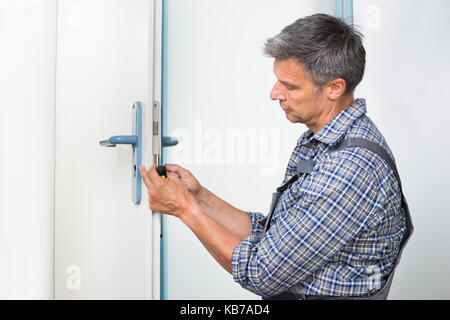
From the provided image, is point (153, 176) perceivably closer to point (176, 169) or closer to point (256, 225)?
point (176, 169)

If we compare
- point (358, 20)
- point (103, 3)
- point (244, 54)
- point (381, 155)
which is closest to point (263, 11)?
point (244, 54)

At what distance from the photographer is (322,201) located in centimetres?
93

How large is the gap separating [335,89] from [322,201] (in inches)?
11.5

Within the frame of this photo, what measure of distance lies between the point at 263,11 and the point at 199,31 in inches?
11.3

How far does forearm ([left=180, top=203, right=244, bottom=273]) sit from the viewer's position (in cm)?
101

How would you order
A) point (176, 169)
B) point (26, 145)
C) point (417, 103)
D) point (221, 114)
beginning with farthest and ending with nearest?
point (221, 114) < point (417, 103) < point (26, 145) < point (176, 169)

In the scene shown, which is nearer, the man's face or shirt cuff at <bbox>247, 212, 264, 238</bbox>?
the man's face

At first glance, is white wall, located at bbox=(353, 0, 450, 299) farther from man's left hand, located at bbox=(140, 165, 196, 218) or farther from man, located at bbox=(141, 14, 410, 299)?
man's left hand, located at bbox=(140, 165, 196, 218)

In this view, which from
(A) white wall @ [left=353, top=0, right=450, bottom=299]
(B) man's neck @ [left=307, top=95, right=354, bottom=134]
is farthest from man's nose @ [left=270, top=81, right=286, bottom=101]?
(A) white wall @ [left=353, top=0, right=450, bottom=299]

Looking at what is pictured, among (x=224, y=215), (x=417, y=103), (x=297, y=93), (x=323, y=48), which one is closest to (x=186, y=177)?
(x=224, y=215)

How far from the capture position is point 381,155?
0.98m

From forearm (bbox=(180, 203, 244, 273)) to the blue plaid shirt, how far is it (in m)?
0.02

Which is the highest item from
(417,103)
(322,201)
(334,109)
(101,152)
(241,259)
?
(417,103)

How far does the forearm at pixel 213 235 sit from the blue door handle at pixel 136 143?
0.44ft
